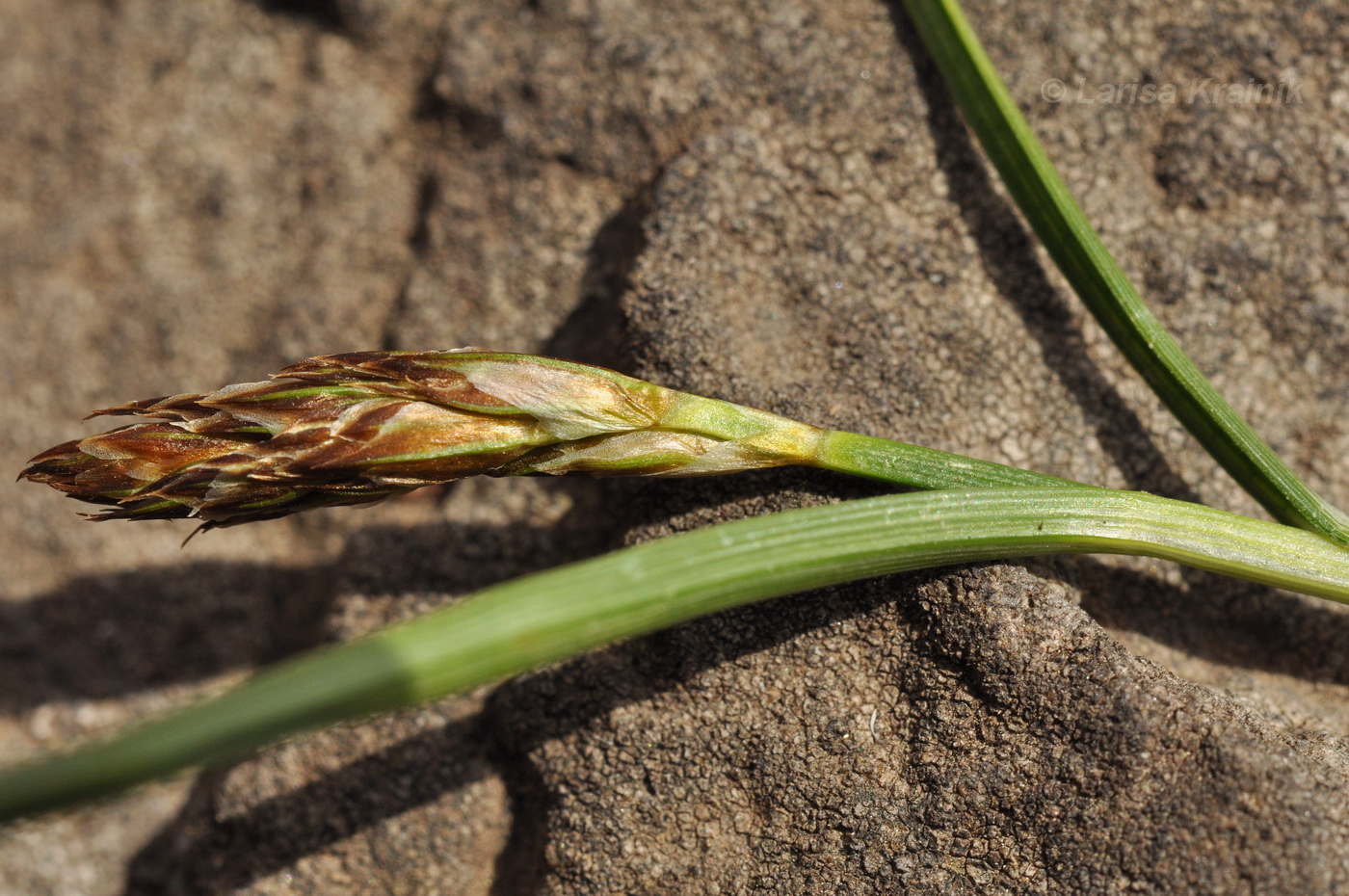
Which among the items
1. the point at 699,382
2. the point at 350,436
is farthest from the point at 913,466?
the point at 350,436

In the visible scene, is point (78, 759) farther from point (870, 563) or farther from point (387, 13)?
point (387, 13)

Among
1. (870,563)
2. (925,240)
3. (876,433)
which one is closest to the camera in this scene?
(870,563)

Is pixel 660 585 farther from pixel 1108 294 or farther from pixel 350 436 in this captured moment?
pixel 1108 294

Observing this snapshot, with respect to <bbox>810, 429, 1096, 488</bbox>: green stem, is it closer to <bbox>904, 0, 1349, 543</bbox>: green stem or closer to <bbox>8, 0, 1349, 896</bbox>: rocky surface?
<bbox>8, 0, 1349, 896</bbox>: rocky surface

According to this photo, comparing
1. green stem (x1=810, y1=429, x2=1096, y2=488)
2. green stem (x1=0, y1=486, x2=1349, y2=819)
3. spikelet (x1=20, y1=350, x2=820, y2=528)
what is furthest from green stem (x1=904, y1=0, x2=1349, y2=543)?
spikelet (x1=20, y1=350, x2=820, y2=528)

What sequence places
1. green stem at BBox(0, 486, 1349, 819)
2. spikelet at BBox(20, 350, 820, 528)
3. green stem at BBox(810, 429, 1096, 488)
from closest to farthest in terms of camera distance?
green stem at BBox(0, 486, 1349, 819) → spikelet at BBox(20, 350, 820, 528) → green stem at BBox(810, 429, 1096, 488)

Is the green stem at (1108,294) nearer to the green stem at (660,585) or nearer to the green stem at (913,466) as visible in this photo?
the green stem at (660,585)

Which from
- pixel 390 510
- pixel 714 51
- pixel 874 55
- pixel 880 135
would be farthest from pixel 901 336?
pixel 390 510
